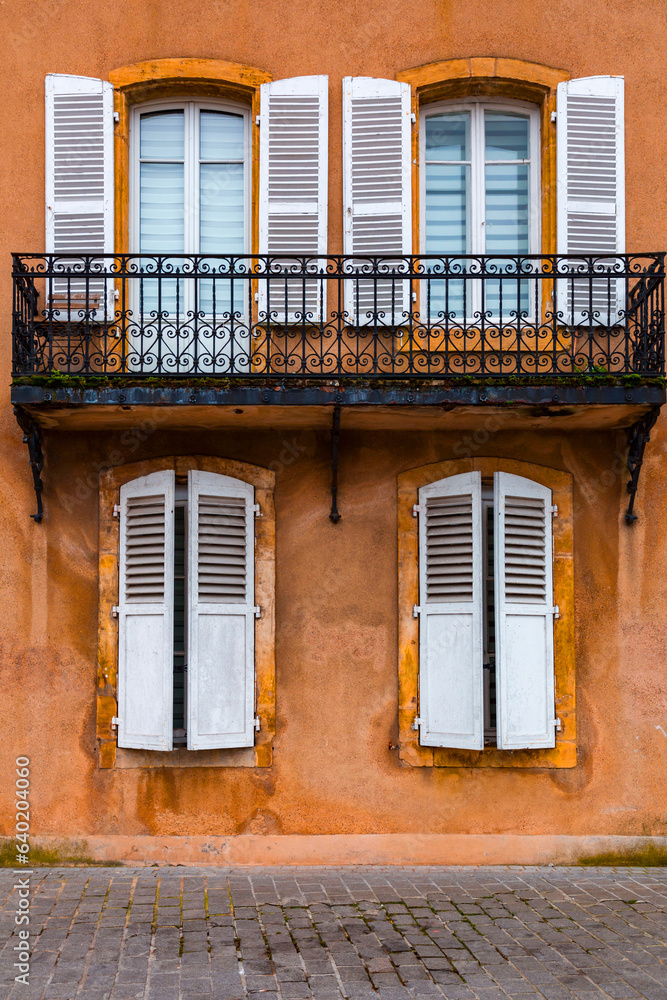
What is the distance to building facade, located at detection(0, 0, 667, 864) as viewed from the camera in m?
7.59

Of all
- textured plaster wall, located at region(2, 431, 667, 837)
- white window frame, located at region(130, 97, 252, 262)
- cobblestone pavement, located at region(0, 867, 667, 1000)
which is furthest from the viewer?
white window frame, located at region(130, 97, 252, 262)

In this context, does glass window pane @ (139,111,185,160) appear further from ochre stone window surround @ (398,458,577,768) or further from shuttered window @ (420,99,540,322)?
ochre stone window surround @ (398,458,577,768)

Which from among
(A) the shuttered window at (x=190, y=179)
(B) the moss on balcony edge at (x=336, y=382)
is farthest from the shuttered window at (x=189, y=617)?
(A) the shuttered window at (x=190, y=179)

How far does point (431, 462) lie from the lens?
7.97 m

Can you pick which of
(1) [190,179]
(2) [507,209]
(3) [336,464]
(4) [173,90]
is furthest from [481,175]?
(3) [336,464]

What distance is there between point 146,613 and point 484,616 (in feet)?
8.94

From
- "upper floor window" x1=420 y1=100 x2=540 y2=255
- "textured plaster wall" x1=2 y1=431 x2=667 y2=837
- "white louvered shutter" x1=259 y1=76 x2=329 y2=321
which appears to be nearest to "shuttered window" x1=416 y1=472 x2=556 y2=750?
"textured plaster wall" x1=2 y1=431 x2=667 y2=837

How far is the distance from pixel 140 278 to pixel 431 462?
2.75 metres

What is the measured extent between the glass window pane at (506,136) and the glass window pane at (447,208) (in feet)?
0.99

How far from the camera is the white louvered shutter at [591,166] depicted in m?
8.02

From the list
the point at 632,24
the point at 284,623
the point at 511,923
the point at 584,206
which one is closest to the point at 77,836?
the point at 284,623

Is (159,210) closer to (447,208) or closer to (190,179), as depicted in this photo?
(190,179)

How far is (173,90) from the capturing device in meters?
8.14

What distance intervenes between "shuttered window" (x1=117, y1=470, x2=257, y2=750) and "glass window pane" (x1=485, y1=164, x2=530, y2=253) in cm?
304
